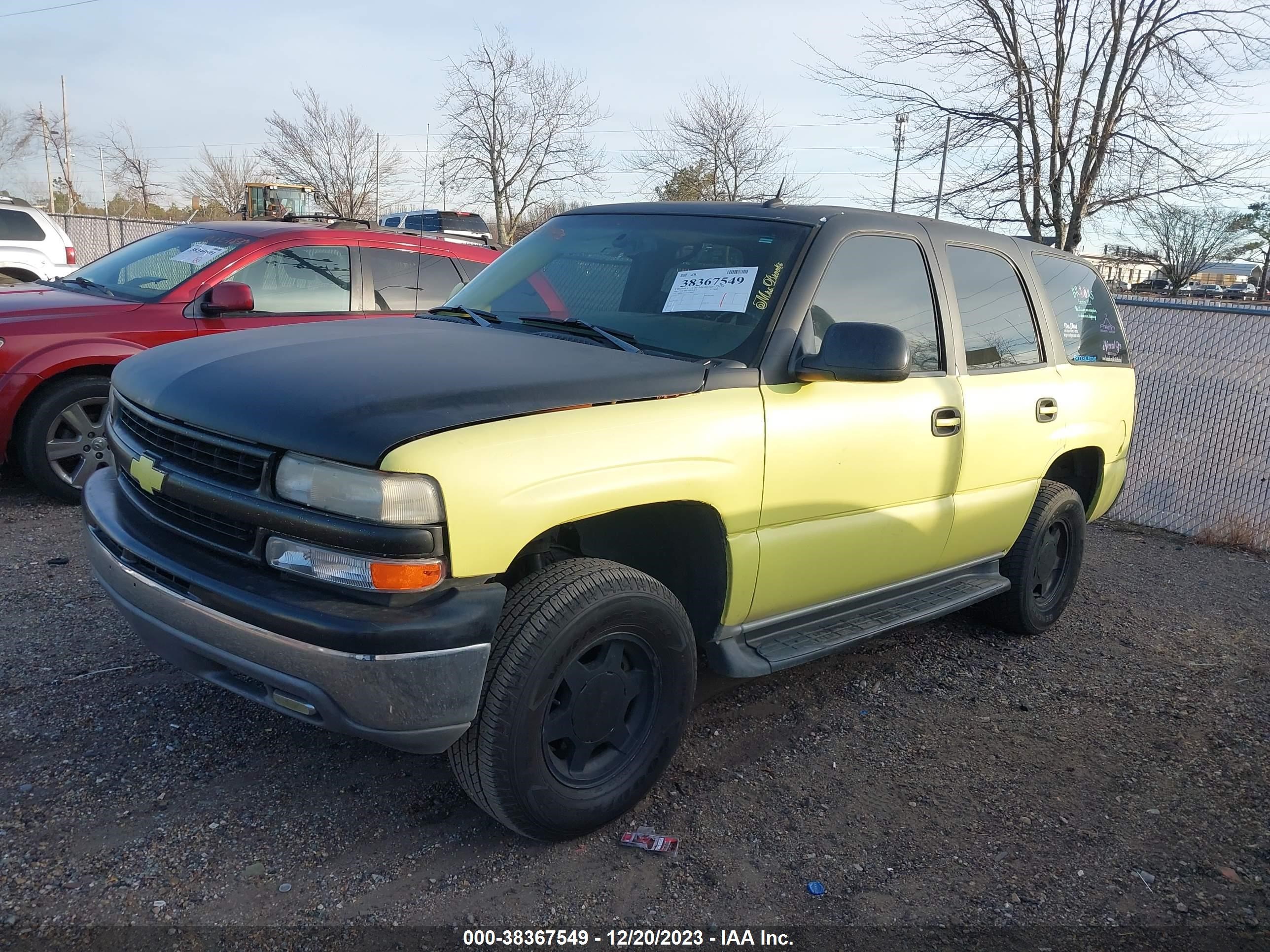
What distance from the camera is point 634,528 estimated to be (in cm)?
331

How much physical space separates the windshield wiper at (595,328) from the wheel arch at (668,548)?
0.55 metres

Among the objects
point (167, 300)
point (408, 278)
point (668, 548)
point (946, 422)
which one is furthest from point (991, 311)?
point (167, 300)

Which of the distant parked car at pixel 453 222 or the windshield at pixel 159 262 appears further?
the distant parked car at pixel 453 222

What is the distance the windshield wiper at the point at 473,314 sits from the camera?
3.76 m

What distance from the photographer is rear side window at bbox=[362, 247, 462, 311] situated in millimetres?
7082

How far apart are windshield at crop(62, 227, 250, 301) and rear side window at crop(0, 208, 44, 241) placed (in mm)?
7584

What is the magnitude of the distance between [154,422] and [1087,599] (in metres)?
5.07

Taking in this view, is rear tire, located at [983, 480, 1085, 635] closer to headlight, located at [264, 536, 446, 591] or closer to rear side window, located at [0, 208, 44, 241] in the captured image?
headlight, located at [264, 536, 446, 591]

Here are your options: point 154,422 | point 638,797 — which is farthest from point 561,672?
point 154,422

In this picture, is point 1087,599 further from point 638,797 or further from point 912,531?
point 638,797

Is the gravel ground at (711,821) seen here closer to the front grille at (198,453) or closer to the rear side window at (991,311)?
the front grille at (198,453)

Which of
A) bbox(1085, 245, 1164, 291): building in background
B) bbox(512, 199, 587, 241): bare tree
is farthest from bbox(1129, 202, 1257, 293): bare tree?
bbox(512, 199, 587, 241): bare tree

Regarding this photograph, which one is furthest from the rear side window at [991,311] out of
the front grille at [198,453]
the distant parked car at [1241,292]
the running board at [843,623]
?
the distant parked car at [1241,292]

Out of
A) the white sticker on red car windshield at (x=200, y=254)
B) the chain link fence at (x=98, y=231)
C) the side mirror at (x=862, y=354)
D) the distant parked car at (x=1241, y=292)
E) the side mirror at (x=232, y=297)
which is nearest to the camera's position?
the side mirror at (x=862, y=354)
